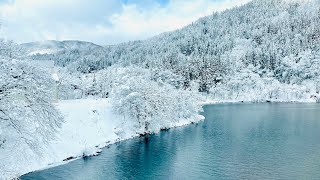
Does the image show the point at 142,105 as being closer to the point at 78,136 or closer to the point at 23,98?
the point at 78,136

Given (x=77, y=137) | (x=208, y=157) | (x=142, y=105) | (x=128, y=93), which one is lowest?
(x=208, y=157)

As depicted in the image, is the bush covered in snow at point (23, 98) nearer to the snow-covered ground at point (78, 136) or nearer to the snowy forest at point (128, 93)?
the snowy forest at point (128, 93)

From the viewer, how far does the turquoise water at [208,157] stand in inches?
1635

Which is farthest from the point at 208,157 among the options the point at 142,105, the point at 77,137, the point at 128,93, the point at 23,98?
the point at 23,98

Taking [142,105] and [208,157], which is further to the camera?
[142,105]

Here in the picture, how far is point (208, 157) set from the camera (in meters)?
50.0

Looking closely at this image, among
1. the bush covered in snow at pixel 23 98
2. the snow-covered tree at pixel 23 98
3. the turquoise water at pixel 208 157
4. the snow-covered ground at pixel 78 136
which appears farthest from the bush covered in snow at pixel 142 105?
the snow-covered tree at pixel 23 98

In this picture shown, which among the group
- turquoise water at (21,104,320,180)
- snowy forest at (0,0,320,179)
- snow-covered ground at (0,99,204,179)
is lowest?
turquoise water at (21,104,320,180)

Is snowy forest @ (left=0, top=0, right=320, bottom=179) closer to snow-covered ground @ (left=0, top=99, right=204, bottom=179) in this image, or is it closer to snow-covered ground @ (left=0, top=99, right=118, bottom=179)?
snow-covered ground @ (left=0, top=99, right=204, bottom=179)

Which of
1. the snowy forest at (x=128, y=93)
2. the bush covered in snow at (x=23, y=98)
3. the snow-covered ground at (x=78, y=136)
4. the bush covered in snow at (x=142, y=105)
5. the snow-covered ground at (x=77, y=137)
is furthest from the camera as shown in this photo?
the bush covered in snow at (x=142, y=105)

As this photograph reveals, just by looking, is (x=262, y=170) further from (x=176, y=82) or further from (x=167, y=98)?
(x=176, y=82)

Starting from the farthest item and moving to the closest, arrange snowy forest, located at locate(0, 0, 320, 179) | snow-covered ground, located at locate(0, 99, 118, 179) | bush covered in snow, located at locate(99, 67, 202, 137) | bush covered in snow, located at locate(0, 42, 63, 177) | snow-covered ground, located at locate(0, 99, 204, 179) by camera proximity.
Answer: bush covered in snow, located at locate(99, 67, 202, 137)
snow-covered ground, located at locate(0, 99, 204, 179)
snow-covered ground, located at locate(0, 99, 118, 179)
snowy forest, located at locate(0, 0, 320, 179)
bush covered in snow, located at locate(0, 42, 63, 177)

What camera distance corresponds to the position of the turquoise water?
136ft

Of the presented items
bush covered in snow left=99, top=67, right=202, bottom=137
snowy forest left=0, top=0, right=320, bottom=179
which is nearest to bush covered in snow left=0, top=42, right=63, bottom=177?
snowy forest left=0, top=0, right=320, bottom=179
